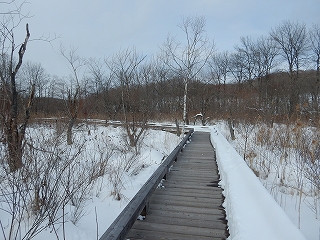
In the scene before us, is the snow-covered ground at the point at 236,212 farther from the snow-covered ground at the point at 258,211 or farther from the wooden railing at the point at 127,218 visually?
the wooden railing at the point at 127,218

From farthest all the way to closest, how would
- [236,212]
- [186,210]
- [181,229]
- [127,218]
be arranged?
1. [186,210]
2. [181,229]
3. [236,212]
4. [127,218]

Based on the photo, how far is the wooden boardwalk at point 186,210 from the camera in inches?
104

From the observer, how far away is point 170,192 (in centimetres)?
412

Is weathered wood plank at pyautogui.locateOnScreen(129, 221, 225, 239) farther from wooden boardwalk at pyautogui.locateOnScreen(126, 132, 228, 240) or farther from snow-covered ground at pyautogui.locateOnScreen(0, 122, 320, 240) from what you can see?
snow-covered ground at pyautogui.locateOnScreen(0, 122, 320, 240)

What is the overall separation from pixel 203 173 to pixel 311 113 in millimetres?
4905

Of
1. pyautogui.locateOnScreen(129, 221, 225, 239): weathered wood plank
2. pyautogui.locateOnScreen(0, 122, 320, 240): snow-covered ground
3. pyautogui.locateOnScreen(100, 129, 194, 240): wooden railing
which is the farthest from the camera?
pyautogui.locateOnScreen(129, 221, 225, 239): weathered wood plank

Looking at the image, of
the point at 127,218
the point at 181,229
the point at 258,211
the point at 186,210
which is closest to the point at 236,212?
the point at 258,211

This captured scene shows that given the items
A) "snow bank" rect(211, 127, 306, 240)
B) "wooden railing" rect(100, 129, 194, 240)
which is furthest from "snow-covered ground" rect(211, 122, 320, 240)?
"wooden railing" rect(100, 129, 194, 240)

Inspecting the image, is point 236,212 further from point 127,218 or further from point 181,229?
point 127,218

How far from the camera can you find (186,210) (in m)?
3.29

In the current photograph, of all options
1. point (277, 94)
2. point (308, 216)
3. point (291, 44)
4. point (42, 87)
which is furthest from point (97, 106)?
point (308, 216)

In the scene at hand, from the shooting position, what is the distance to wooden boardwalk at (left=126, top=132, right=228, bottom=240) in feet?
8.67

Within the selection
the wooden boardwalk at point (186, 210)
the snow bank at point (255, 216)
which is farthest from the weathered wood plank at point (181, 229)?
the snow bank at point (255, 216)

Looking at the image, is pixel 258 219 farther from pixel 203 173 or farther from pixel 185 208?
pixel 203 173
